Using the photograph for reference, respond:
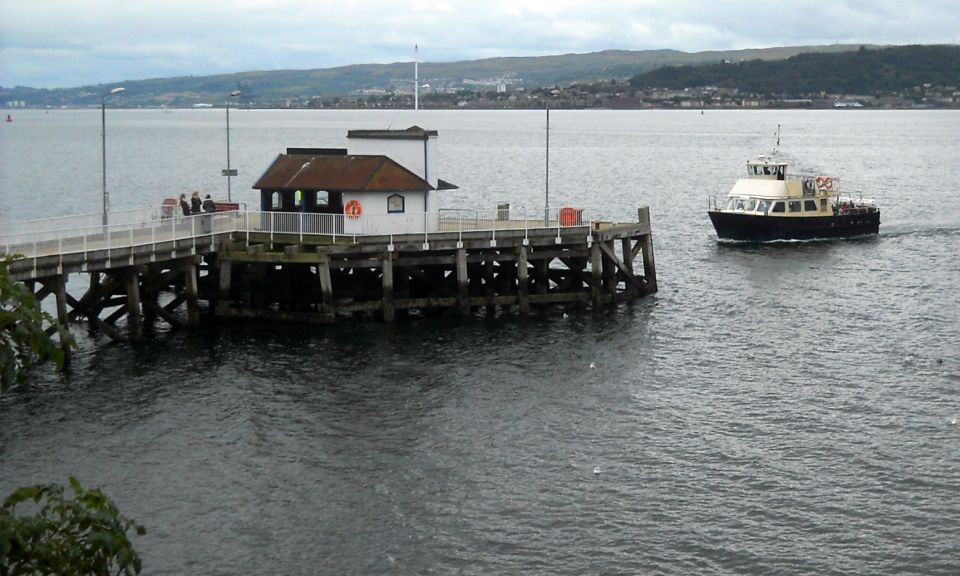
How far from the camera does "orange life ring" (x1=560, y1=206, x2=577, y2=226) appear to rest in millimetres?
48594

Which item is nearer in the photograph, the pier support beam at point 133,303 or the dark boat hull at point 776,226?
the pier support beam at point 133,303

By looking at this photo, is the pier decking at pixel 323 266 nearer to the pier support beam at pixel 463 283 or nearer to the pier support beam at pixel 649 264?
the pier support beam at pixel 463 283

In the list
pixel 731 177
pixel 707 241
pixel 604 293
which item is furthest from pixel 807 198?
pixel 731 177

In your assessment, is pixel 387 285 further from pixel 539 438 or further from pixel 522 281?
pixel 539 438

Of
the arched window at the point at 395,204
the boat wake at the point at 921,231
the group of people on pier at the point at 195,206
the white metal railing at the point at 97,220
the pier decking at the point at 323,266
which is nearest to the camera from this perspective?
the white metal railing at the point at 97,220

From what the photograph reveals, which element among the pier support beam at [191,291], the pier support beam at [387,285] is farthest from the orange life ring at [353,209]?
the pier support beam at [191,291]

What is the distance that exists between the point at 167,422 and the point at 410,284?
1655 cm

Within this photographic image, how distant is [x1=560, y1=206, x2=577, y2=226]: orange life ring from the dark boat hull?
24.3 metres

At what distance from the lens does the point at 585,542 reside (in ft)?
83.4

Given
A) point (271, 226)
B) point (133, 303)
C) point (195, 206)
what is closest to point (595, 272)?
point (271, 226)

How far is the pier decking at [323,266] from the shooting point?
42.2 meters

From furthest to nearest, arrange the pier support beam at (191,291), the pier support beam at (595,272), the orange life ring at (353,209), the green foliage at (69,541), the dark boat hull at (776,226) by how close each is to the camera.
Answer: the dark boat hull at (776,226) < the pier support beam at (595,272) < the orange life ring at (353,209) < the pier support beam at (191,291) < the green foliage at (69,541)

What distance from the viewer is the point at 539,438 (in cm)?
3200

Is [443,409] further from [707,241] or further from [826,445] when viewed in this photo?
[707,241]
